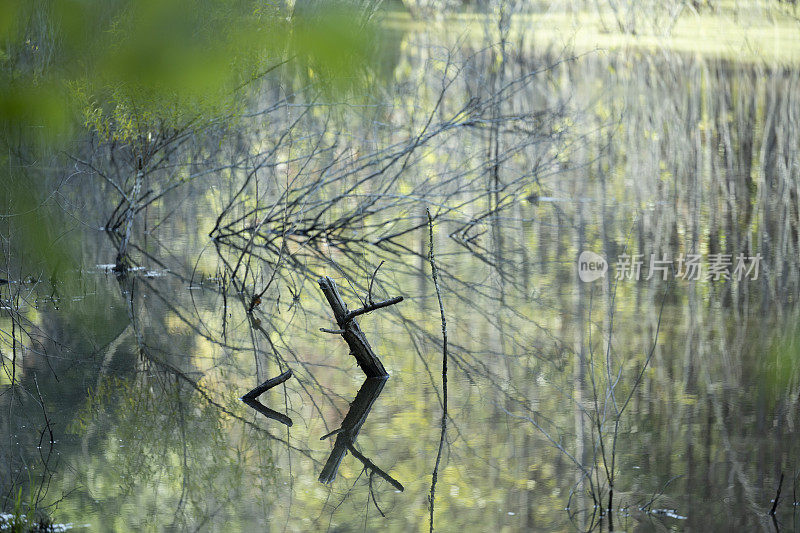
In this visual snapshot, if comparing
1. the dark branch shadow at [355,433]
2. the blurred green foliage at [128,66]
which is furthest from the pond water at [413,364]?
the blurred green foliage at [128,66]

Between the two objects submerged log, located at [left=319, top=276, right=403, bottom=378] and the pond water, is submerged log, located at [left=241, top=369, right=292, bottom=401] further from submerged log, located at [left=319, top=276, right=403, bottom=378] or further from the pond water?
submerged log, located at [left=319, top=276, right=403, bottom=378]

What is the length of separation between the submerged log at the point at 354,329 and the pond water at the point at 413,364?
0.10 metres

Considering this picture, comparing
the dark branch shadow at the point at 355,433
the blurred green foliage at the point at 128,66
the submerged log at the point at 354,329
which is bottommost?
the dark branch shadow at the point at 355,433

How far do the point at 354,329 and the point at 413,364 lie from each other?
0.51 m

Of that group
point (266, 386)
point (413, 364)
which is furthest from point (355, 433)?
point (413, 364)

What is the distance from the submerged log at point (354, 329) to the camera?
14.5ft

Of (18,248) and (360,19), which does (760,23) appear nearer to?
(360,19)

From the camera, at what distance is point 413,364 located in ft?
16.2

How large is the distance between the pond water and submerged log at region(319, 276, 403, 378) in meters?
0.10

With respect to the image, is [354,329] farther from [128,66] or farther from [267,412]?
[128,66]

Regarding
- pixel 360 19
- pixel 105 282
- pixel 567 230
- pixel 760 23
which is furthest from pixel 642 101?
pixel 105 282

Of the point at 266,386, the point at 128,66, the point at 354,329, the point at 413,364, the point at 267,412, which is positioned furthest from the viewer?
the point at 128,66

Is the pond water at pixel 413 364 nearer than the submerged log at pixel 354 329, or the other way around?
the pond water at pixel 413 364

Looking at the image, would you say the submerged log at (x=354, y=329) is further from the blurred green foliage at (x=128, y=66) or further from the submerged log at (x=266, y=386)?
the blurred green foliage at (x=128, y=66)
